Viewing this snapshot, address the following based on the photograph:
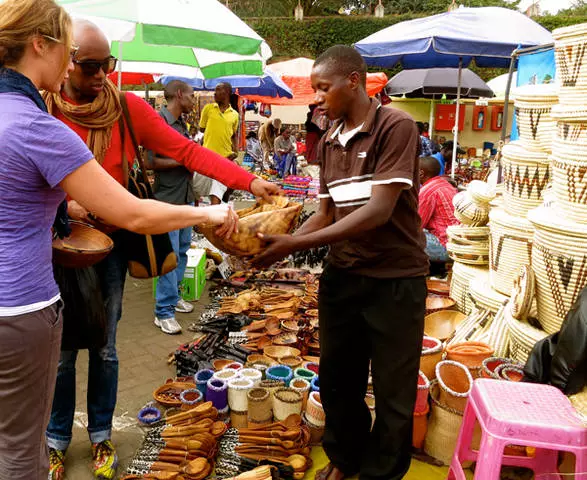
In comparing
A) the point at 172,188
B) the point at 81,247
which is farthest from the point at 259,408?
the point at 172,188

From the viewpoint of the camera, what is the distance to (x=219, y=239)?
2293 mm

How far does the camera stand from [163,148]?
9.31ft

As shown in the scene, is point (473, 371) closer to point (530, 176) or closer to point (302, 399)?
point (302, 399)

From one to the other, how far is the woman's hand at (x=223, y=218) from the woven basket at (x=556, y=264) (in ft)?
6.85

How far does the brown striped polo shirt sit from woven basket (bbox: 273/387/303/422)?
4.14ft

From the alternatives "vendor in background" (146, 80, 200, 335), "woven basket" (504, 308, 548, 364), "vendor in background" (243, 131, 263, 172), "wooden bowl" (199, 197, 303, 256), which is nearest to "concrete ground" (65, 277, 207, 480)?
"vendor in background" (146, 80, 200, 335)

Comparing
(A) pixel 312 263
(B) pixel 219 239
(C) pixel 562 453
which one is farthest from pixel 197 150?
(A) pixel 312 263

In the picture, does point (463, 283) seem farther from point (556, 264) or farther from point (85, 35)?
point (85, 35)

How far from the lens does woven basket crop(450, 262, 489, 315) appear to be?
5.07 meters

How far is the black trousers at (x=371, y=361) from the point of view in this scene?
244 centimetres

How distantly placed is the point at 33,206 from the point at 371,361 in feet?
5.57

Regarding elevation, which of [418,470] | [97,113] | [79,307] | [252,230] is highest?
[97,113]

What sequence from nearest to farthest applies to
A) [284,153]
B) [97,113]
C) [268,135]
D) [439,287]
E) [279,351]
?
[97,113]
[279,351]
[439,287]
[284,153]
[268,135]

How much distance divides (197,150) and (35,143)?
54.6 inches
